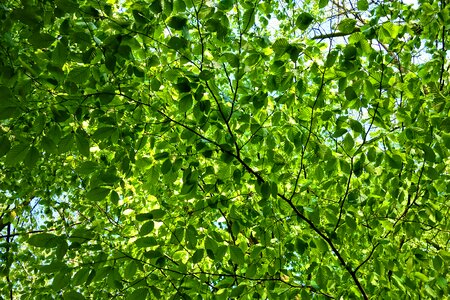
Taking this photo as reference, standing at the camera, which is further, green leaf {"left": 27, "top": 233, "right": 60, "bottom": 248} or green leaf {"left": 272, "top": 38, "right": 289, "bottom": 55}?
green leaf {"left": 272, "top": 38, "right": 289, "bottom": 55}

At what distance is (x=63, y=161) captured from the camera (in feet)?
18.5

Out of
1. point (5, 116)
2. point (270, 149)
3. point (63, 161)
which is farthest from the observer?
point (63, 161)

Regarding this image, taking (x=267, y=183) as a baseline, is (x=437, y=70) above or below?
above

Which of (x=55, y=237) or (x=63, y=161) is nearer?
(x=55, y=237)

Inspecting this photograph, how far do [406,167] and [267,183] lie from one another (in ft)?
5.65

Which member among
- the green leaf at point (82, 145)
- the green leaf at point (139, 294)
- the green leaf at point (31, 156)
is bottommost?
the green leaf at point (139, 294)

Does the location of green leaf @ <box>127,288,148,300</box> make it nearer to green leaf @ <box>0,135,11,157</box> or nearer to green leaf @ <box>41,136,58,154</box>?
green leaf @ <box>41,136,58,154</box>

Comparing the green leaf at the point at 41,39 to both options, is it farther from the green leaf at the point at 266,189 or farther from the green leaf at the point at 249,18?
the green leaf at the point at 266,189

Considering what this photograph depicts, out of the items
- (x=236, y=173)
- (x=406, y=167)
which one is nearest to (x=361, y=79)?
(x=236, y=173)

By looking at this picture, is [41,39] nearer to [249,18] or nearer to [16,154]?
[16,154]

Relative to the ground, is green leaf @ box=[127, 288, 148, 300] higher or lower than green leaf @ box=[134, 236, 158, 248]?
lower

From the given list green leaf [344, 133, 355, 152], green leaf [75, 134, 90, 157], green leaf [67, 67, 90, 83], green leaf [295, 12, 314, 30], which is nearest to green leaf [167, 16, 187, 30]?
green leaf [67, 67, 90, 83]

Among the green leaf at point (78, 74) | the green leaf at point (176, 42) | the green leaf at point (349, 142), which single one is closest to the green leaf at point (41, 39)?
the green leaf at point (78, 74)

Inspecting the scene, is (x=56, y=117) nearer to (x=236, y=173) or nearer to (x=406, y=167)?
(x=236, y=173)
